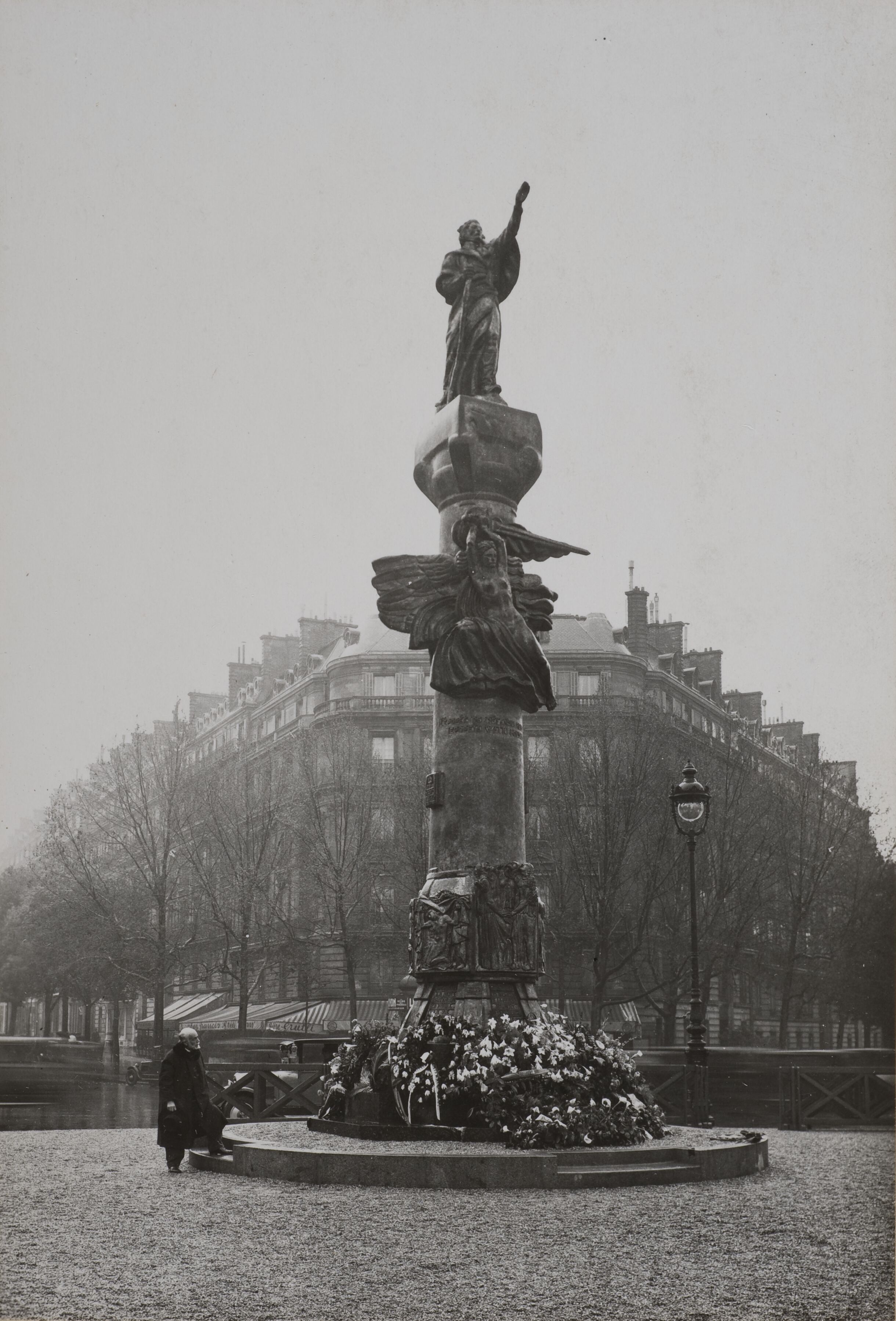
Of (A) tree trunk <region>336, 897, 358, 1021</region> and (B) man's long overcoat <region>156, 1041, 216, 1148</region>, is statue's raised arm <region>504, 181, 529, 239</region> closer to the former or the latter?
(B) man's long overcoat <region>156, 1041, 216, 1148</region>

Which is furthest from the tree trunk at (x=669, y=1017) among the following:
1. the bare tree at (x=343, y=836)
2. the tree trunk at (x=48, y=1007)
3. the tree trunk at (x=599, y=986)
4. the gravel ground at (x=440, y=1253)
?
the tree trunk at (x=48, y=1007)

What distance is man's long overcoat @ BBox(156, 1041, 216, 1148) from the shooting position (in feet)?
40.9

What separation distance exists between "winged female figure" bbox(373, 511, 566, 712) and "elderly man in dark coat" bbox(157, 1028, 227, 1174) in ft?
14.3

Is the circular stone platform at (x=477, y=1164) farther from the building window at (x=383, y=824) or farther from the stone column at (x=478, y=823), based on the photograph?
the building window at (x=383, y=824)

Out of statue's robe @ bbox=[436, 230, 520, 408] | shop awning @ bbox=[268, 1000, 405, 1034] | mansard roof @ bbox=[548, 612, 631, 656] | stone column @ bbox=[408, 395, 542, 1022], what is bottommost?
shop awning @ bbox=[268, 1000, 405, 1034]

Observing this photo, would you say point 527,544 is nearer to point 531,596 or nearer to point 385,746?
point 531,596

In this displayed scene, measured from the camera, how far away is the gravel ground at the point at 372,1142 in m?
10.8

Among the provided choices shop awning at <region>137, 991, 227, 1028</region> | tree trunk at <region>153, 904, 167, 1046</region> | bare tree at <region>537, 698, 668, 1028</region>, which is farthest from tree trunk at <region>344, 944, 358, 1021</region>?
shop awning at <region>137, 991, 227, 1028</region>

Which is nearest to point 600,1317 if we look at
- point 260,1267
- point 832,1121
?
point 260,1267

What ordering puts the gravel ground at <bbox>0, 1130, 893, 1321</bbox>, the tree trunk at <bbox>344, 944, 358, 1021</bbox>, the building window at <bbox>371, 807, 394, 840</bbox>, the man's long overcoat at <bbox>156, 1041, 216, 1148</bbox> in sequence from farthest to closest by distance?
the building window at <bbox>371, 807, 394, 840</bbox>
the tree trunk at <bbox>344, 944, 358, 1021</bbox>
the man's long overcoat at <bbox>156, 1041, 216, 1148</bbox>
the gravel ground at <bbox>0, 1130, 893, 1321</bbox>

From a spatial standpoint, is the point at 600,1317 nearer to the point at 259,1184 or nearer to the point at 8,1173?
the point at 259,1184

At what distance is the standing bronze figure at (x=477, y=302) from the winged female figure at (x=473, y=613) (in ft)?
6.58

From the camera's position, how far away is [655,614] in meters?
62.6

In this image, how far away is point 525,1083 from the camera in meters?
11.6
